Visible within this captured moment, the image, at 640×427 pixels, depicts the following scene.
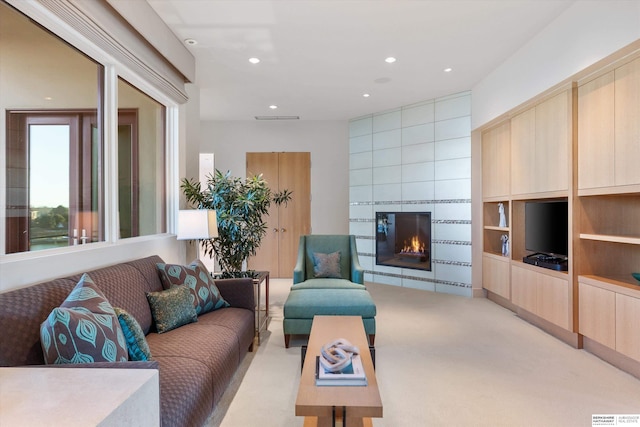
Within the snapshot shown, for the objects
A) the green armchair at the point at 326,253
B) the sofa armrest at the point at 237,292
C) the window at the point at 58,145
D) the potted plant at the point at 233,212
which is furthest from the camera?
the green armchair at the point at 326,253

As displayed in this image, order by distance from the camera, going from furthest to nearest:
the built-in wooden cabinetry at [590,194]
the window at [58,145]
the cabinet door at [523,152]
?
the cabinet door at [523,152] → the built-in wooden cabinetry at [590,194] → the window at [58,145]

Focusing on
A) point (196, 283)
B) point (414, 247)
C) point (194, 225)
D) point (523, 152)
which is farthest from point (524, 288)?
point (194, 225)

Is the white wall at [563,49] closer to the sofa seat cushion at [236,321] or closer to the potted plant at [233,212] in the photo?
the potted plant at [233,212]

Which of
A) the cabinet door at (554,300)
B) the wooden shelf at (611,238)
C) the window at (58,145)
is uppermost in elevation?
the window at (58,145)

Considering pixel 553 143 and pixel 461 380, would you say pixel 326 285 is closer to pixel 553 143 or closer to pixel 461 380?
pixel 461 380

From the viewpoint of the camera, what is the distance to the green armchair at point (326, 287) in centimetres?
312

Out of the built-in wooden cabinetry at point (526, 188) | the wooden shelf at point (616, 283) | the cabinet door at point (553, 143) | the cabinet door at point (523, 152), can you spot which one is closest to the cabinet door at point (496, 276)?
the built-in wooden cabinetry at point (526, 188)

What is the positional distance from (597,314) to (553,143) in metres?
1.60

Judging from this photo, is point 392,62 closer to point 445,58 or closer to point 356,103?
point 445,58

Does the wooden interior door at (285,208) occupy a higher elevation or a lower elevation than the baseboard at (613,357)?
higher

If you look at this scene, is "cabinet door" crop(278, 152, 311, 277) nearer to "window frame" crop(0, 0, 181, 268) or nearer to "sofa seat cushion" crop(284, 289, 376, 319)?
"window frame" crop(0, 0, 181, 268)

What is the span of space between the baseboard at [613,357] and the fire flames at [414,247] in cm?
274

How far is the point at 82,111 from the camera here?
2471 mm

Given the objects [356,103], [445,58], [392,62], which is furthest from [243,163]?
[445,58]
